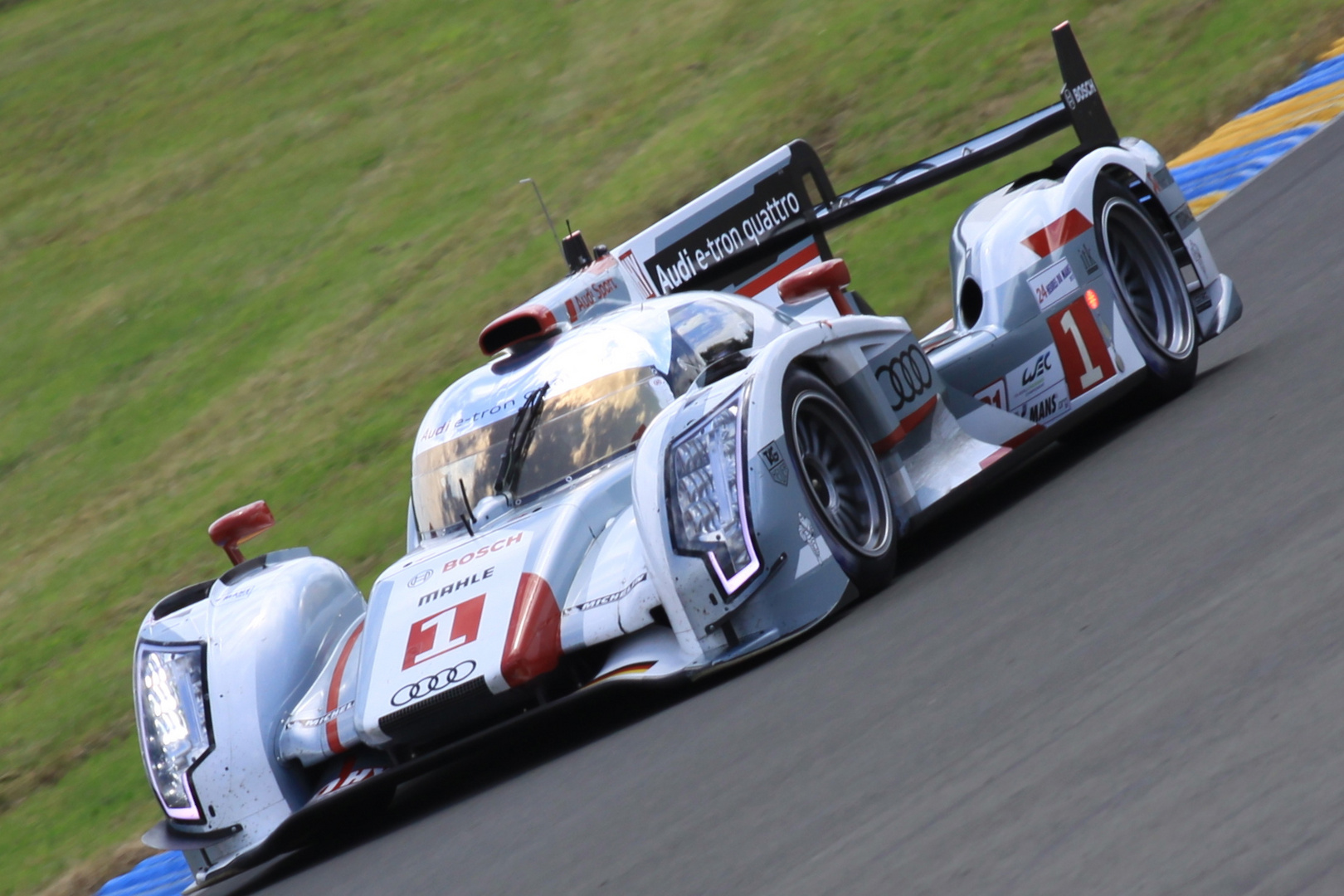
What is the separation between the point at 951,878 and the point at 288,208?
→ 19314 mm

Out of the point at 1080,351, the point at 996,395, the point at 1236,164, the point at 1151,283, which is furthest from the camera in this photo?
the point at 1236,164

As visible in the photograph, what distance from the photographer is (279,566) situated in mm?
6273

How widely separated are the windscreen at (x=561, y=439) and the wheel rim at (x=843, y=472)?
62cm

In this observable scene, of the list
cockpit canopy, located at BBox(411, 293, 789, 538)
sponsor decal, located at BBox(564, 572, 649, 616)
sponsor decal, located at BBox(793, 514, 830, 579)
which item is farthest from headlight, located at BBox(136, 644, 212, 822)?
sponsor decal, located at BBox(793, 514, 830, 579)

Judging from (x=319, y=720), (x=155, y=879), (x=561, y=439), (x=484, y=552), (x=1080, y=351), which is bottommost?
(x=155, y=879)

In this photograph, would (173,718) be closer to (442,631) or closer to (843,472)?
(442,631)

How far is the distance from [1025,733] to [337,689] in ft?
8.84

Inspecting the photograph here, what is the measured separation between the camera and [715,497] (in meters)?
5.02

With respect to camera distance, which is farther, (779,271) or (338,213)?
(338,213)

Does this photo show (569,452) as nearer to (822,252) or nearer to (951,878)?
(822,252)

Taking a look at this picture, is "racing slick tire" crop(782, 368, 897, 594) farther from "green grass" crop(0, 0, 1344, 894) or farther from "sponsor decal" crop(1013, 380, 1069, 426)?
"green grass" crop(0, 0, 1344, 894)

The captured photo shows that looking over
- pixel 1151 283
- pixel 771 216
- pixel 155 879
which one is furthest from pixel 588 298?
pixel 155 879

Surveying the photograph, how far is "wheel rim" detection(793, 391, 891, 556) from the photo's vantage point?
5.44 meters

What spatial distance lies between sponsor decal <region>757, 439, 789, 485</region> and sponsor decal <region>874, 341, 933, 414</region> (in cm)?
97
